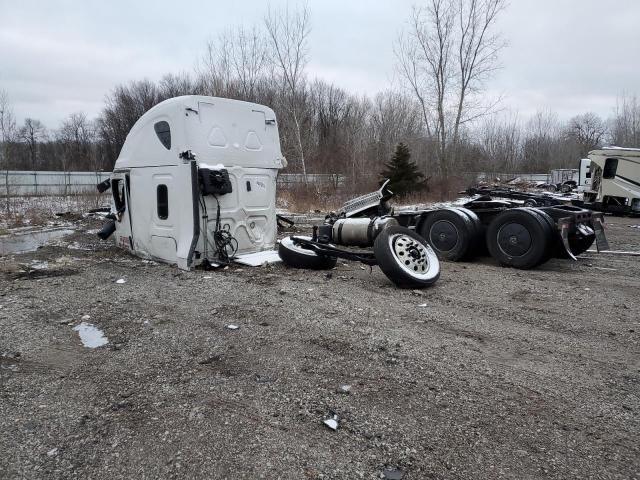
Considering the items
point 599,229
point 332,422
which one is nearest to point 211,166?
point 332,422

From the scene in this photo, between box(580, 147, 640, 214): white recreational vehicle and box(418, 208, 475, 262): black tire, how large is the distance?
40.5 ft

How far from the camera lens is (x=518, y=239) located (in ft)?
24.5

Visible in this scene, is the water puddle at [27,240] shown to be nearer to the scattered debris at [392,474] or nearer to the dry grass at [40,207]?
the dry grass at [40,207]

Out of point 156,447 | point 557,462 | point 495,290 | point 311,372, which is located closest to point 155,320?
point 311,372

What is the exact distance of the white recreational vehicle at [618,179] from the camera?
17.9 m

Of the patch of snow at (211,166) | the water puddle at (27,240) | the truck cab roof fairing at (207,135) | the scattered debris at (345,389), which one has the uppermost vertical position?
the truck cab roof fairing at (207,135)

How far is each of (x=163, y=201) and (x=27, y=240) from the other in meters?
6.32

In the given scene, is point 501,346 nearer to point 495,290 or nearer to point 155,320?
point 495,290

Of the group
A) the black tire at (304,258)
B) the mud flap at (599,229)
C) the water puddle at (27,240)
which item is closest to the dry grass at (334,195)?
the water puddle at (27,240)

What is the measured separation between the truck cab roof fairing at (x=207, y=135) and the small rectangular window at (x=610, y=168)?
Answer: 15.8 meters

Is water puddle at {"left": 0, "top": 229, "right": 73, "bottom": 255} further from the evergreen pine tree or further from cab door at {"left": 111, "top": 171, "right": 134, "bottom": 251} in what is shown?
the evergreen pine tree

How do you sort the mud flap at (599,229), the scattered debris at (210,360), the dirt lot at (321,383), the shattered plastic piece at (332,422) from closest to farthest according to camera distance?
the dirt lot at (321,383) → the shattered plastic piece at (332,422) → the scattered debris at (210,360) → the mud flap at (599,229)

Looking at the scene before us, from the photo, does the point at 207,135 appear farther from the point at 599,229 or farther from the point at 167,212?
the point at 599,229

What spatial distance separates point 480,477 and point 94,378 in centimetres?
270
